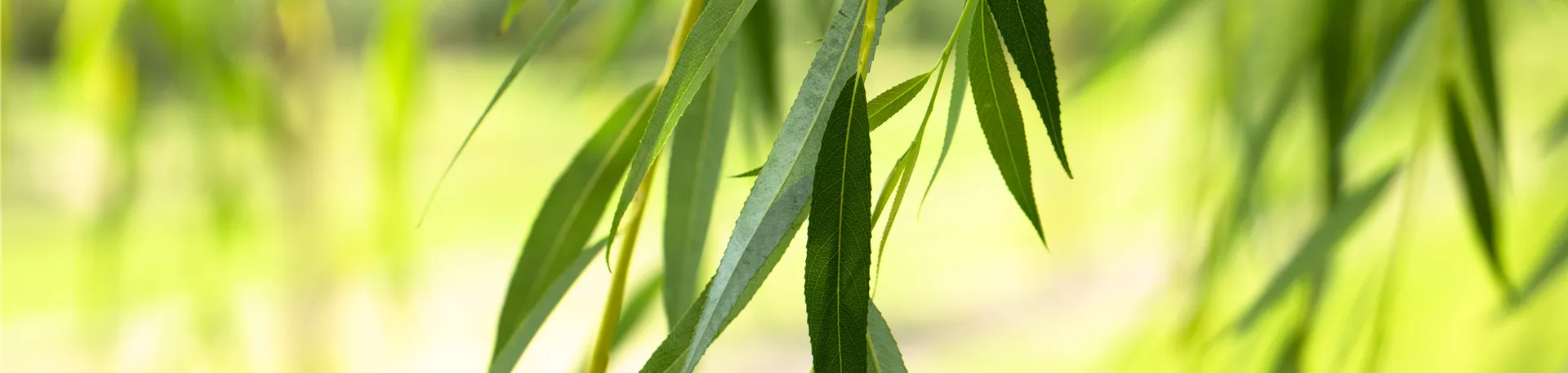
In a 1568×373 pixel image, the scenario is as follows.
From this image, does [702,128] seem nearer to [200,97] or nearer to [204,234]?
[200,97]

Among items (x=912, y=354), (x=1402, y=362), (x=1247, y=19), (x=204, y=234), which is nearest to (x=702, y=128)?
(x=1247, y=19)

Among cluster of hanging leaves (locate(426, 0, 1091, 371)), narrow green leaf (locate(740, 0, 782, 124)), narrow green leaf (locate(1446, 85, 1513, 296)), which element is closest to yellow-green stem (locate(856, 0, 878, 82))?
cluster of hanging leaves (locate(426, 0, 1091, 371))

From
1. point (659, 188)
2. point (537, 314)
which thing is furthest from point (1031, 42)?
point (659, 188)

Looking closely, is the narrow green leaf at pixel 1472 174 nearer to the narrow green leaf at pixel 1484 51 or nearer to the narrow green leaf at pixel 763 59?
the narrow green leaf at pixel 1484 51

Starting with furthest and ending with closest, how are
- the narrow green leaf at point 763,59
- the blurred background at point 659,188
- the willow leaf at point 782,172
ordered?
the blurred background at point 659,188 < the narrow green leaf at point 763,59 < the willow leaf at point 782,172

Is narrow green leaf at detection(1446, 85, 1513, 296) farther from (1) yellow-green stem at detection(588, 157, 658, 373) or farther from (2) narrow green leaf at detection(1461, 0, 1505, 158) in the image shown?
(1) yellow-green stem at detection(588, 157, 658, 373)

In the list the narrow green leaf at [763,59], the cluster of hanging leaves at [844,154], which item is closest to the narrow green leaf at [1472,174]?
the cluster of hanging leaves at [844,154]

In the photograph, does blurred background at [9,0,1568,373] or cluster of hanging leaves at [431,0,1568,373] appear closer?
cluster of hanging leaves at [431,0,1568,373]
